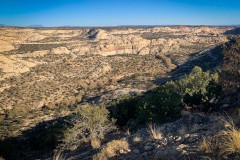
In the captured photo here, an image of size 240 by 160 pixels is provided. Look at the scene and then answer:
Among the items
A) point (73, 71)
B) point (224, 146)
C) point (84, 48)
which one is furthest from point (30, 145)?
point (84, 48)

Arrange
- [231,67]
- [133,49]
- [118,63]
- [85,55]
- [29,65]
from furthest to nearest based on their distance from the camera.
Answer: [133,49] → [85,55] → [118,63] → [29,65] → [231,67]

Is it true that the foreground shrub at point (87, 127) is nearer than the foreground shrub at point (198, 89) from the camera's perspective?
Yes

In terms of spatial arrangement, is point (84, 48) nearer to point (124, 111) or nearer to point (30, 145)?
point (30, 145)

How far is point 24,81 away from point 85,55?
Result: 36.9 meters

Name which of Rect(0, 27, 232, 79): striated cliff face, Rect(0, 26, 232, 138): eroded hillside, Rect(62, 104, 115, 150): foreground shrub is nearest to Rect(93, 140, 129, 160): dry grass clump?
Rect(62, 104, 115, 150): foreground shrub

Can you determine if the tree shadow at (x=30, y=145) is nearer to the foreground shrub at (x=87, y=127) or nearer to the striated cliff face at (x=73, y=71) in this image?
the foreground shrub at (x=87, y=127)

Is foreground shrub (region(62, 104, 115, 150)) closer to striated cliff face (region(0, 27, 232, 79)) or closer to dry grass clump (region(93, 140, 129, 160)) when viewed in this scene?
dry grass clump (region(93, 140, 129, 160))

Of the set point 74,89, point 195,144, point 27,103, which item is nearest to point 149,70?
point 74,89

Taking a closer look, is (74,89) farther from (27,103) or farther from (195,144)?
(195,144)

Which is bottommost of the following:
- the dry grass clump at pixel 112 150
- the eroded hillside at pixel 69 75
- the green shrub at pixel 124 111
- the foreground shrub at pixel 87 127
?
the eroded hillside at pixel 69 75

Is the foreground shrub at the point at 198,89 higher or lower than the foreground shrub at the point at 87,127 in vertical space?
higher

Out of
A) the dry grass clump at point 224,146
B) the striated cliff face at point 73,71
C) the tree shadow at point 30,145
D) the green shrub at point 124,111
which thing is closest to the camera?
the dry grass clump at point 224,146

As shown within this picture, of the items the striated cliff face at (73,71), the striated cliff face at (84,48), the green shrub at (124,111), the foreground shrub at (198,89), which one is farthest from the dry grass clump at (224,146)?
the striated cliff face at (84,48)

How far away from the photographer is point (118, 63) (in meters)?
89.1
